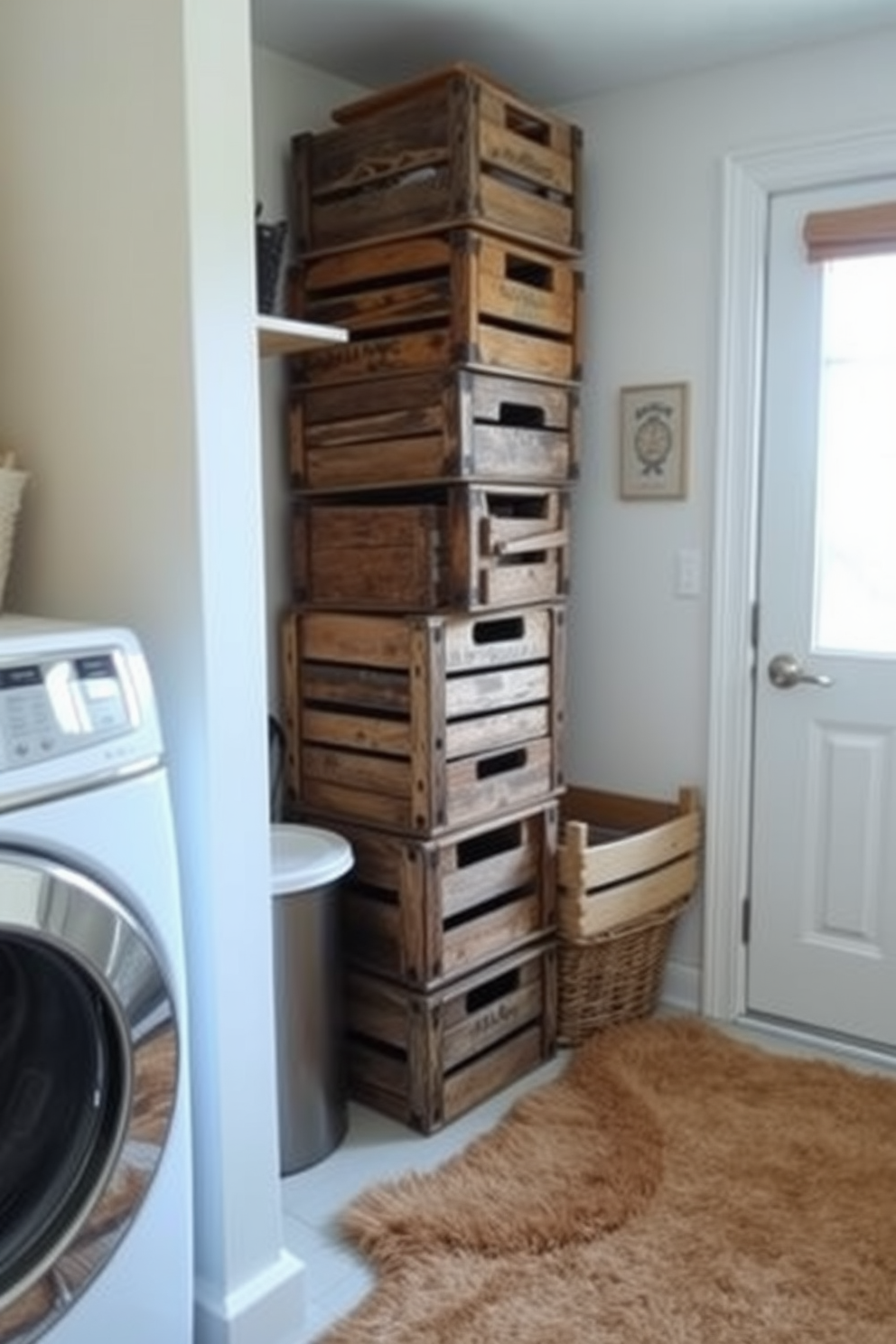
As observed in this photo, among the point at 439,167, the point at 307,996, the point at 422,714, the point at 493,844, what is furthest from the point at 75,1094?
the point at 439,167

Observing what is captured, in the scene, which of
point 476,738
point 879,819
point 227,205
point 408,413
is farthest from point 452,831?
point 227,205

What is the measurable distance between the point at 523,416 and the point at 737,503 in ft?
1.87

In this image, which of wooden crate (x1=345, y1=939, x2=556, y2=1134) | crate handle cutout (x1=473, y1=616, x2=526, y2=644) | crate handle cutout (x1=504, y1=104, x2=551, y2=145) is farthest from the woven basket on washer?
crate handle cutout (x1=504, y1=104, x2=551, y2=145)

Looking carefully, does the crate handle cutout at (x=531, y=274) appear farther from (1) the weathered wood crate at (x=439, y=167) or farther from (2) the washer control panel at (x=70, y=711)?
(2) the washer control panel at (x=70, y=711)

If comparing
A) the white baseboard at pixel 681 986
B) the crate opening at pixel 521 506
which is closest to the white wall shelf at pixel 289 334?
the crate opening at pixel 521 506

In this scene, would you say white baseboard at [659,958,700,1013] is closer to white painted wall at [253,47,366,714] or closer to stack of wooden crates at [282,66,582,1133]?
stack of wooden crates at [282,66,582,1133]

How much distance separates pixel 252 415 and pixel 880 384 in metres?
1.57

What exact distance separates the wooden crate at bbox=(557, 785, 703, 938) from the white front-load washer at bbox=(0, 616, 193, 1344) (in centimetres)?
128

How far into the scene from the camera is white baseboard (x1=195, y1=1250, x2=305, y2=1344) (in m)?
1.60

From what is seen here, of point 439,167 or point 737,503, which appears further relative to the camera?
point 737,503

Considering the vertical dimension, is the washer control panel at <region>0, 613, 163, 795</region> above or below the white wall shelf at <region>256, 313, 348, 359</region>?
below

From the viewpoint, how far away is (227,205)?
1478 mm

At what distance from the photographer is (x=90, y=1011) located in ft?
4.21

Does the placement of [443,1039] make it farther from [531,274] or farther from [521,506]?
[531,274]
